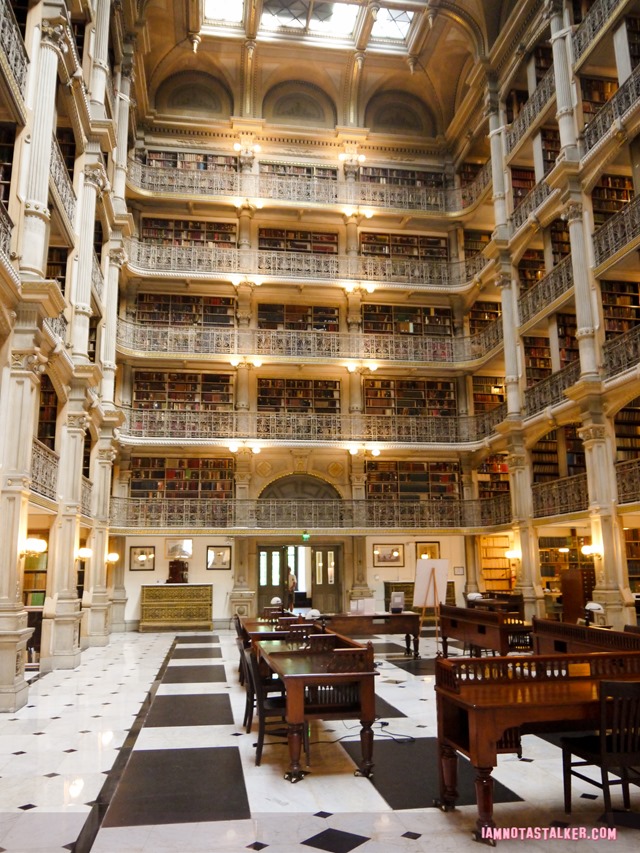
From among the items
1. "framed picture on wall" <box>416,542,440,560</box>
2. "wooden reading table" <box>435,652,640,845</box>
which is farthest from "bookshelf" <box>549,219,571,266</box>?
"wooden reading table" <box>435,652,640,845</box>

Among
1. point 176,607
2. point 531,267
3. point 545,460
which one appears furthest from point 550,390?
point 176,607

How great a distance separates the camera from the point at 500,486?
18.2m

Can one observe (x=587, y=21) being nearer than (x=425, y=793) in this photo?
No

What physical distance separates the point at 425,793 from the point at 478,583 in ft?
43.8

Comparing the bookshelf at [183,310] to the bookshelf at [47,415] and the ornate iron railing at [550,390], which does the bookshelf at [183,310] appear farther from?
the ornate iron railing at [550,390]

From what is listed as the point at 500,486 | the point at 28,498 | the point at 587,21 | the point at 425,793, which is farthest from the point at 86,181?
the point at 500,486

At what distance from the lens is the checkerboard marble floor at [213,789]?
3.77 meters

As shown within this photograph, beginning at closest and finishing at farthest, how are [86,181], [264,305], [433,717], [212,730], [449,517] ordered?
[212,730] < [433,717] < [86,181] < [449,517] < [264,305]

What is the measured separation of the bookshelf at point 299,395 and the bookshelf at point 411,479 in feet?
6.18

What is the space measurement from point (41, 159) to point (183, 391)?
9.43 metres

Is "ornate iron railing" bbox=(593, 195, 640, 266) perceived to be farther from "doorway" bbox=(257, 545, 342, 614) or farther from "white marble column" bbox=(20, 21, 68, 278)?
"doorway" bbox=(257, 545, 342, 614)

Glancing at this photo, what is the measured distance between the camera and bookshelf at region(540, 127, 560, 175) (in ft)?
46.9

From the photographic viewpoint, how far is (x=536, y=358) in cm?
1541

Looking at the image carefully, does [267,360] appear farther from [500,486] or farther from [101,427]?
[500,486]
